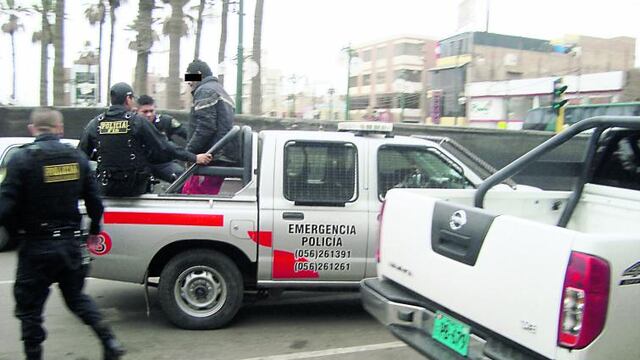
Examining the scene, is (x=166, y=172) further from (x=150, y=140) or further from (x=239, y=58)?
(x=239, y=58)

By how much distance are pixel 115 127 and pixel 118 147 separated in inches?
6.8

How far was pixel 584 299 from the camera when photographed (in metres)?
2.48

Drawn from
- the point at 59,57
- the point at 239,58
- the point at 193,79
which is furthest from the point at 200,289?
the point at 59,57

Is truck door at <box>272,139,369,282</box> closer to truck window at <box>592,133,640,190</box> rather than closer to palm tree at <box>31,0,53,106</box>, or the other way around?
truck window at <box>592,133,640,190</box>

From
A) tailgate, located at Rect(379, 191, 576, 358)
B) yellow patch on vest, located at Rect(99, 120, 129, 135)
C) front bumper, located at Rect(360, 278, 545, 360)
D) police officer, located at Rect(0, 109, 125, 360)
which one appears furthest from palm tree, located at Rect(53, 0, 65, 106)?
tailgate, located at Rect(379, 191, 576, 358)

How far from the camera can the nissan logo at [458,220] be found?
321cm

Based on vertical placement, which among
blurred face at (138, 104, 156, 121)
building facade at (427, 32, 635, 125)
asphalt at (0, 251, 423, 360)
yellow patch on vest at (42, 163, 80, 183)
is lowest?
asphalt at (0, 251, 423, 360)

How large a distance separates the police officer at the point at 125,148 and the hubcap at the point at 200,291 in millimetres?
845

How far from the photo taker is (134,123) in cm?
496

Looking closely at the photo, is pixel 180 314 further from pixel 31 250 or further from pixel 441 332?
pixel 441 332

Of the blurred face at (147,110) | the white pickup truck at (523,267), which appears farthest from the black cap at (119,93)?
the white pickup truck at (523,267)

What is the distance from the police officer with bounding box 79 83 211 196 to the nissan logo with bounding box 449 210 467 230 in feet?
8.50

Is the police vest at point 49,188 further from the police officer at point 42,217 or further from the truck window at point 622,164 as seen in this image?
the truck window at point 622,164

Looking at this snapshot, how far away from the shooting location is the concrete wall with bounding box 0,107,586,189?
11.6 metres
